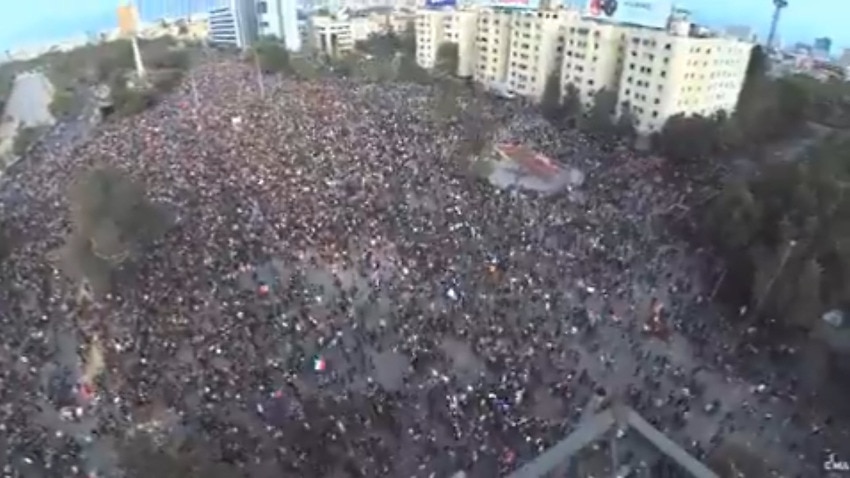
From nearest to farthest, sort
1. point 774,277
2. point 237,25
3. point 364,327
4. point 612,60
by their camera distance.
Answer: point 364,327 < point 774,277 < point 612,60 < point 237,25

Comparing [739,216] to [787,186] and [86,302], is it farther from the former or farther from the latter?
[86,302]

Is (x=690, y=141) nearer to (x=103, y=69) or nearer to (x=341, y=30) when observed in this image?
(x=103, y=69)

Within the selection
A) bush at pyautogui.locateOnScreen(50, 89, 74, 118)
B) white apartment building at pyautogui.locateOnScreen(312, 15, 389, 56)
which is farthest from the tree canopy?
white apartment building at pyautogui.locateOnScreen(312, 15, 389, 56)

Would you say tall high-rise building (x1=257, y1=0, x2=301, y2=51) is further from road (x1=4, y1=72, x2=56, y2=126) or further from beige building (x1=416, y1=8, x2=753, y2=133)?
beige building (x1=416, y1=8, x2=753, y2=133)

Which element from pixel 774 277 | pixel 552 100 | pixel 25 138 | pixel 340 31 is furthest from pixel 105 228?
pixel 340 31

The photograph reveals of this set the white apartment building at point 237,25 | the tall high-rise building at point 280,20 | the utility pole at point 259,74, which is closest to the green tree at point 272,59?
the utility pole at point 259,74

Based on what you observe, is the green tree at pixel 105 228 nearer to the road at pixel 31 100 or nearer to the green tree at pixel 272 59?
the road at pixel 31 100
